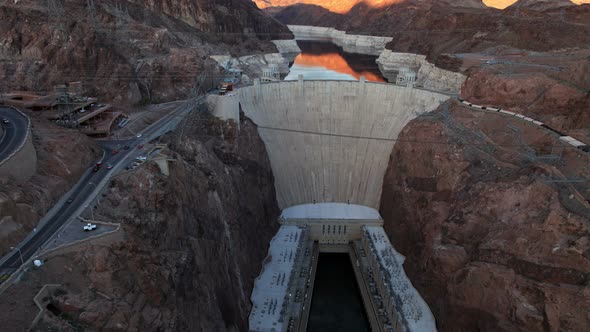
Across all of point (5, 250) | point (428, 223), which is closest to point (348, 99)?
point (428, 223)

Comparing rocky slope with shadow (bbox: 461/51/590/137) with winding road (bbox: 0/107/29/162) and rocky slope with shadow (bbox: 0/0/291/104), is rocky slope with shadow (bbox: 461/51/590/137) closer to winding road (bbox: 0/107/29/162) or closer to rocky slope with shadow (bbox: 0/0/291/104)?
rocky slope with shadow (bbox: 0/0/291/104)

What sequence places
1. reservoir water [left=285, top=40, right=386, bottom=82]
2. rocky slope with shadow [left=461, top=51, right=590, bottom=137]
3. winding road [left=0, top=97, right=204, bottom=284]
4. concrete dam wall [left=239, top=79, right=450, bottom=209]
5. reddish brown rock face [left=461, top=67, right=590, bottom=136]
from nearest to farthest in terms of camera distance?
winding road [left=0, top=97, right=204, bottom=284], reddish brown rock face [left=461, top=67, right=590, bottom=136], rocky slope with shadow [left=461, top=51, right=590, bottom=137], concrete dam wall [left=239, top=79, right=450, bottom=209], reservoir water [left=285, top=40, right=386, bottom=82]

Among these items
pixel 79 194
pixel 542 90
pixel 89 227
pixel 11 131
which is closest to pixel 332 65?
pixel 542 90

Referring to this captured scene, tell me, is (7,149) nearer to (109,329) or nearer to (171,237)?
(171,237)

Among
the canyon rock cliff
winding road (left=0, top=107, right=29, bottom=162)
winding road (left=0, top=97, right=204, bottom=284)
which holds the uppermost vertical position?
the canyon rock cliff

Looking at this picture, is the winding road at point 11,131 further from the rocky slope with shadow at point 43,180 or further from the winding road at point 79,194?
the rocky slope with shadow at point 43,180

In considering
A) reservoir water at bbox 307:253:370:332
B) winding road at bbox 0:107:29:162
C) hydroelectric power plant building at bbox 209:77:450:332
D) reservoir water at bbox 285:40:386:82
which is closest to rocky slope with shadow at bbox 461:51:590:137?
hydroelectric power plant building at bbox 209:77:450:332

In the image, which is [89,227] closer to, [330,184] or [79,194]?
[79,194]
